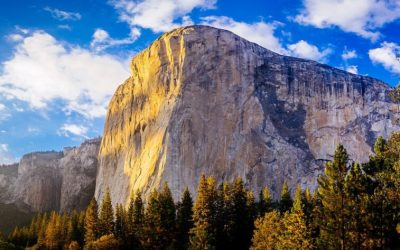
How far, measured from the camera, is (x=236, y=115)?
4213 inches

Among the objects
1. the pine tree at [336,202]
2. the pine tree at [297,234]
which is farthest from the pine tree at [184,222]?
the pine tree at [336,202]

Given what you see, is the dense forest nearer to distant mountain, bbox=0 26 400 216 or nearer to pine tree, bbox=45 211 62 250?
pine tree, bbox=45 211 62 250

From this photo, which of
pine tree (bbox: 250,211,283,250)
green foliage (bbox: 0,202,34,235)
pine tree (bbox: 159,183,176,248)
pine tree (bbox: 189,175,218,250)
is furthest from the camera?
green foliage (bbox: 0,202,34,235)

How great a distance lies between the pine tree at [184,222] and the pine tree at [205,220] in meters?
1.58

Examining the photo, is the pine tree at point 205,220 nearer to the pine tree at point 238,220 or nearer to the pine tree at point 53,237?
the pine tree at point 238,220

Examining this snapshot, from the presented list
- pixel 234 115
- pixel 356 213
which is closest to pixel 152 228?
pixel 356 213

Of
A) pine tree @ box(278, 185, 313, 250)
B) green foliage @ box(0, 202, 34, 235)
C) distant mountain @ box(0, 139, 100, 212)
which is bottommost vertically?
pine tree @ box(278, 185, 313, 250)

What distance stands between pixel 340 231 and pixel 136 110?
88737 millimetres

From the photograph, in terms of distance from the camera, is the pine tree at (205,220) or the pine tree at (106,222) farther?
the pine tree at (106,222)

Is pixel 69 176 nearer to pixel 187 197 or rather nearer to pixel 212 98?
pixel 212 98

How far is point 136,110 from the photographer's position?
404 ft

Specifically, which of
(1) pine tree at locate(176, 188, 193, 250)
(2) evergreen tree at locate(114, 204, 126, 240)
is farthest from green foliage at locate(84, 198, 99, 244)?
(1) pine tree at locate(176, 188, 193, 250)

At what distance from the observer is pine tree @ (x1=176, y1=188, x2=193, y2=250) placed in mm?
62000

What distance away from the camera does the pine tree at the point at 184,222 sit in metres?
62.0
